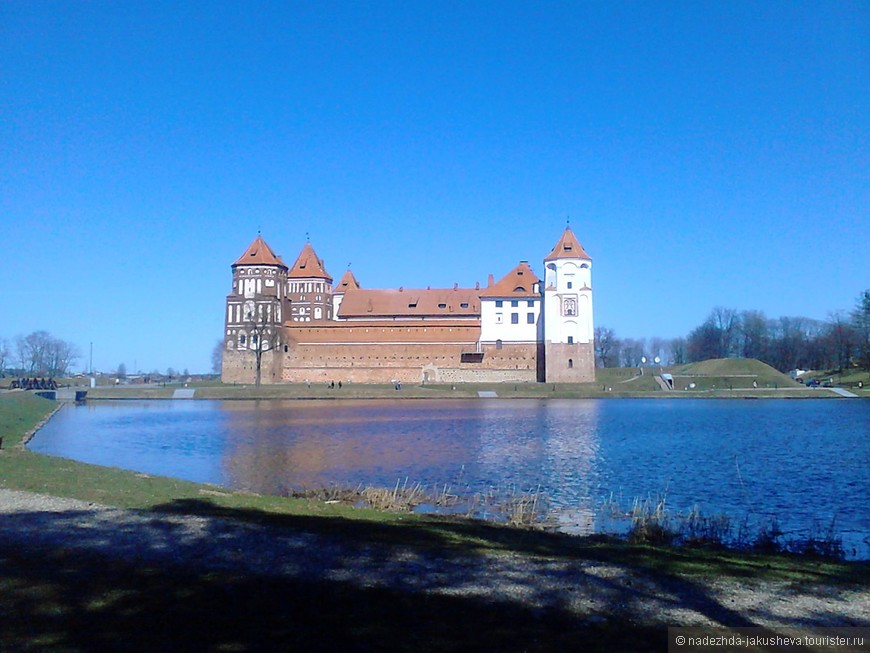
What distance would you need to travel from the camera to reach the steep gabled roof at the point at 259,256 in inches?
2327

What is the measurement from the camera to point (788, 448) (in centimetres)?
2016

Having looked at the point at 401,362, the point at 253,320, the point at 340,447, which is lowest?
the point at 340,447

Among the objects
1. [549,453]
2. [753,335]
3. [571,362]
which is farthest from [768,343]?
[549,453]

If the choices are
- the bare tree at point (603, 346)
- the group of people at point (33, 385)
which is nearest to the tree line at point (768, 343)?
the bare tree at point (603, 346)

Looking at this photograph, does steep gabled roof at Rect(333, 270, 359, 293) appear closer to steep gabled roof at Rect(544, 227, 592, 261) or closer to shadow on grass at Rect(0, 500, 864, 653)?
steep gabled roof at Rect(544, 227, 592, 261)

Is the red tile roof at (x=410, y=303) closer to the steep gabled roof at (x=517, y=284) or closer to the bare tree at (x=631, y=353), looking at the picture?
the steep gabled roof at (x=517, y=284)

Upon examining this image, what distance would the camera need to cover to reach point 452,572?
6047mm

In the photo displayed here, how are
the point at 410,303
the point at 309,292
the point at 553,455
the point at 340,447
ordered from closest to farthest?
the point at 553,455, the point at 340,447, the point at 410,303, the point at 309,292

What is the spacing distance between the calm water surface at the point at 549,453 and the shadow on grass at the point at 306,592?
4765 millimetres

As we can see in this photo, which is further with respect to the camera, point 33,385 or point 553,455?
point 33,385

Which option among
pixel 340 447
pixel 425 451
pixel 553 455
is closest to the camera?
pixel 553 455

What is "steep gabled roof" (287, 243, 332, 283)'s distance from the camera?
65.9 m

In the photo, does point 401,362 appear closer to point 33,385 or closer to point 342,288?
point 342,288

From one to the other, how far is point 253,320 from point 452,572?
53.5m
